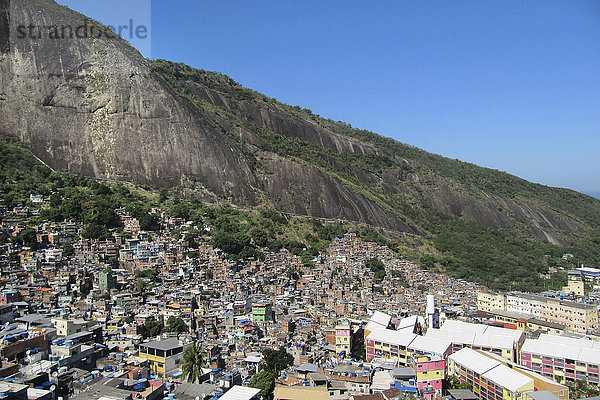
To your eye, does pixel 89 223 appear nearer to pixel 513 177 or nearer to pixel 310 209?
pixel 310 209

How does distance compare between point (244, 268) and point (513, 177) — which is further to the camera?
point (513, 177)

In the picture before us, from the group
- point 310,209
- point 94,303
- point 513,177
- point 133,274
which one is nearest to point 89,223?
point 133,274

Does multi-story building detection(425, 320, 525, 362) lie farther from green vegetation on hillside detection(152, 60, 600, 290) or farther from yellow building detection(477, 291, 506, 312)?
green vegetation on hillside detection(152, 60, 600, 290)

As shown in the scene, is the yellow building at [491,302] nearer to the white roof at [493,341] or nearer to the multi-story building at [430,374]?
the white roof at [493,341]

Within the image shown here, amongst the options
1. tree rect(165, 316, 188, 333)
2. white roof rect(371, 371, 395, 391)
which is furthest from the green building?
white roof rect(371, 371, 395, 391)

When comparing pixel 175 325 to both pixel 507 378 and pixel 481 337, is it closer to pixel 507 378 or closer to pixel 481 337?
pixel 481 337

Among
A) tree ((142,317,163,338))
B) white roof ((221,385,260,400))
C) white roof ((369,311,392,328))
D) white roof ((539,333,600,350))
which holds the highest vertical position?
tree ((142,317,163,338))

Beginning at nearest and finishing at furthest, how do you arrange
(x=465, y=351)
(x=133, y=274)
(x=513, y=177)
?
(x=465, y=351), (x=133, y=274), (x=513, y=177)
